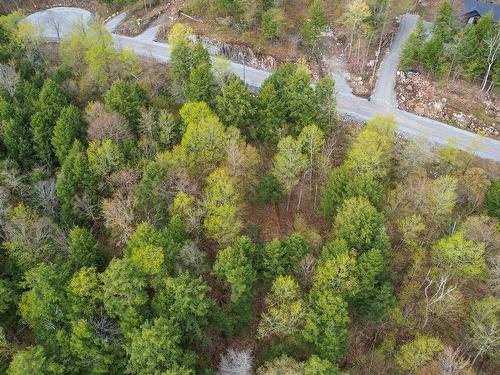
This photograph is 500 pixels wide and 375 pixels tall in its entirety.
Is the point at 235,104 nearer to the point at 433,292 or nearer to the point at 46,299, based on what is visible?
the point at 46,299

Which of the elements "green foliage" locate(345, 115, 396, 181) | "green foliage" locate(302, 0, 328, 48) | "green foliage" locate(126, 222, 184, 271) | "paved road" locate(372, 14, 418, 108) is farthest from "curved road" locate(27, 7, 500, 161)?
"green foliage" locate(126, 222, 184, 271)

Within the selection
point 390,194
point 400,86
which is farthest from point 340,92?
point 390,194

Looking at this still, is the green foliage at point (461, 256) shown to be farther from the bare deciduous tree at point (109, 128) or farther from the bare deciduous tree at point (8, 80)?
the bare deciduous tree at point (8, 80)

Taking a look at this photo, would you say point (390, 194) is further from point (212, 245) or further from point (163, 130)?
point (163, 130)

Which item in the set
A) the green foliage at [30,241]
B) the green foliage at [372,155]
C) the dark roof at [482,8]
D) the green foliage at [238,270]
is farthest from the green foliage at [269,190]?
the dark roof at [482,8]

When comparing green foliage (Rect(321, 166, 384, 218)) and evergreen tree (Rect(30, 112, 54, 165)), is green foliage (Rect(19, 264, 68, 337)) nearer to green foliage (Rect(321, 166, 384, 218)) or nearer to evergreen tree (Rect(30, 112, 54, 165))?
evergreen tree (Rect(30, 112, 54, 165))

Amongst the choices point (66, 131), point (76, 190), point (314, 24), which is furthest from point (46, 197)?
point (314, 24)
